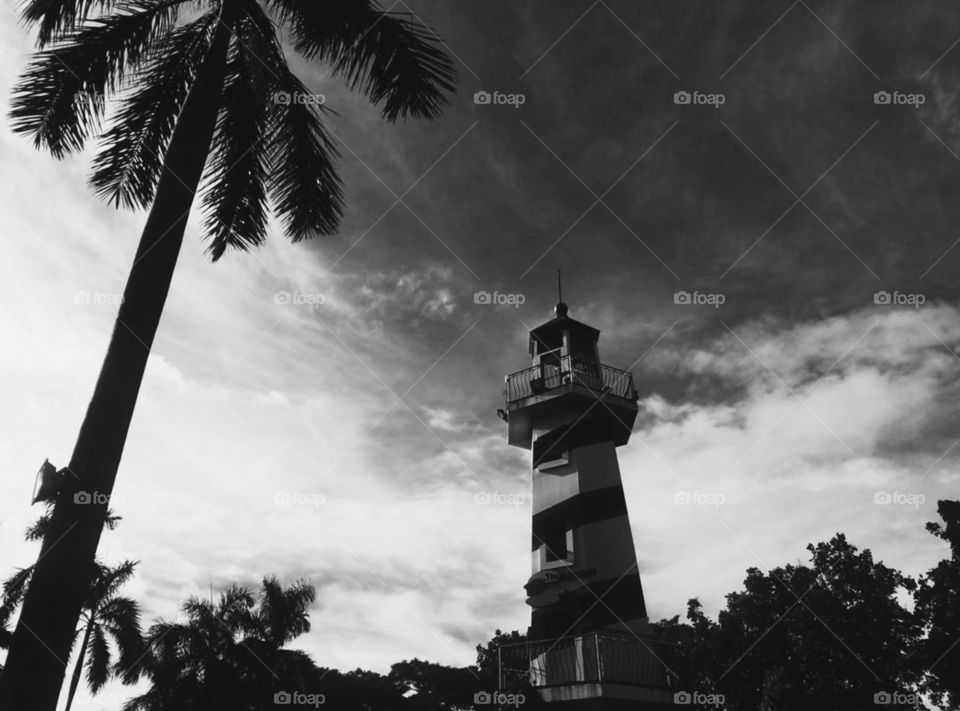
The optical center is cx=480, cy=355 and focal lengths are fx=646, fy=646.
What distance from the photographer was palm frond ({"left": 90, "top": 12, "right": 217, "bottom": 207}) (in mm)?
9609

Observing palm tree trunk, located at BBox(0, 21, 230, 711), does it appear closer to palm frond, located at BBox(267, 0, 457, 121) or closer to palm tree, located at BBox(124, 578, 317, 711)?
palm frond, located at BBox(267, 0, 457, 121)

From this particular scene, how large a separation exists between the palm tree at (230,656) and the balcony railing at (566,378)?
596 inches

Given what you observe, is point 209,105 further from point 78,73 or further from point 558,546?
point 558,546

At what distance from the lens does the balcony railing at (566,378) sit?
20.2 metres

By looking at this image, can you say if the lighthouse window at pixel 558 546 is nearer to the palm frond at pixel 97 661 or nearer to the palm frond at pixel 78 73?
the palm frond at pixel 78 73

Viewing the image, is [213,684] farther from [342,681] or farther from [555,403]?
[342,681]

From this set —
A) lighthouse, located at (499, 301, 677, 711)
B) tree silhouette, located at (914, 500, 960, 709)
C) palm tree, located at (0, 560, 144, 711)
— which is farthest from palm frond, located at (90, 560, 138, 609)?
tree silhouette, located at (914, 500, 960, 709)

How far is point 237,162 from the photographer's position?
10.1 meters

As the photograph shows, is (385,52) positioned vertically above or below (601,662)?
above

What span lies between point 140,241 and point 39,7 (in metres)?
4.23

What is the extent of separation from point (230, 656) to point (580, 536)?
17.1 meters

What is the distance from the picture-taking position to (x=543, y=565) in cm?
1806

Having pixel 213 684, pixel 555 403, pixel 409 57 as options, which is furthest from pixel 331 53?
pixel 213 684

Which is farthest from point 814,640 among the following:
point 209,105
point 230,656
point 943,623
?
point 209,105
